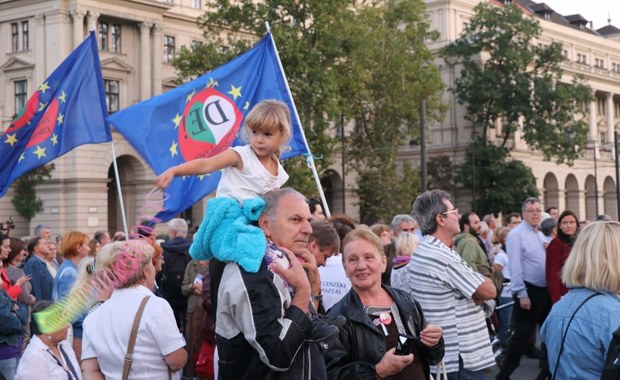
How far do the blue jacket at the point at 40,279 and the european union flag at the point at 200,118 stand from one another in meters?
1.82

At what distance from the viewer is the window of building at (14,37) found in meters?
51.1

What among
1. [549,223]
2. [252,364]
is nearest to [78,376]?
[252,364]

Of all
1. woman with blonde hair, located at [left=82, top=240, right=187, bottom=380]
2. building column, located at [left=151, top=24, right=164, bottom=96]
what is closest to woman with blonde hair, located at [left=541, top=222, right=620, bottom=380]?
woman with blonde hair, located at [left=82, top=240, right=187, bottom=380]

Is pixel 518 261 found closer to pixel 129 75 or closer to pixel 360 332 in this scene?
pixel 360 332

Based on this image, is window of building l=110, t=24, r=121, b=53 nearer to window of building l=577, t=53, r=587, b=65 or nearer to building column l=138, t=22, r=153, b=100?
building column l=138, t=22, r=153, b=100

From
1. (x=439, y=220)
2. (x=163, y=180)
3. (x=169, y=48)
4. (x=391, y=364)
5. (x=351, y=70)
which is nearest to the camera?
(x=163, y=180)

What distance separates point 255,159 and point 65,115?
26.2 ft

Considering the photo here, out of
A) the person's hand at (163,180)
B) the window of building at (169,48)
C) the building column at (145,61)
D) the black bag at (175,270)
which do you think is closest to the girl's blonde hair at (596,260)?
the person's hand at (163,180)

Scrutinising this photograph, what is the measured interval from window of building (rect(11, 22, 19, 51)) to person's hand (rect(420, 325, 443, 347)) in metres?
49.4

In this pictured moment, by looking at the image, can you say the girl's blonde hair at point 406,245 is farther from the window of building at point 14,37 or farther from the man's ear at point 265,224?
the window of building at point 14,37

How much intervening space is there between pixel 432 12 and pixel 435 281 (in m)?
64.0

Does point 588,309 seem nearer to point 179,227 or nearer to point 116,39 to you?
point 179,227

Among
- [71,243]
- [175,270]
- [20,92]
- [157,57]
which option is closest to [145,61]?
[157,57]

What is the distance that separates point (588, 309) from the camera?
490cm
